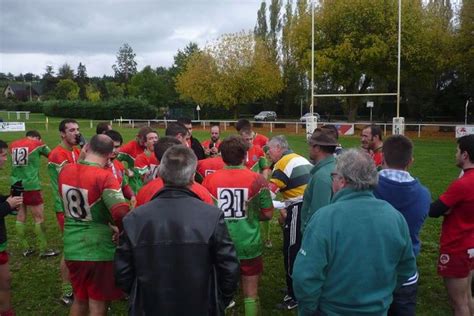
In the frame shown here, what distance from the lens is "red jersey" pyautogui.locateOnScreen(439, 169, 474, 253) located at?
4.09m

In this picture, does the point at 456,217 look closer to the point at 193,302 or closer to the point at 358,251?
the point at 358,251

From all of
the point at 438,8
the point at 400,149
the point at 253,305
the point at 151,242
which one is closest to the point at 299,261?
the point at 151,242

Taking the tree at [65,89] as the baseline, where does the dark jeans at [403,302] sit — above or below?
below

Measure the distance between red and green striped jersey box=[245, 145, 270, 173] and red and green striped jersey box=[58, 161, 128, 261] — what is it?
152 inches

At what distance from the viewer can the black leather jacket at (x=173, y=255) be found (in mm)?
2779

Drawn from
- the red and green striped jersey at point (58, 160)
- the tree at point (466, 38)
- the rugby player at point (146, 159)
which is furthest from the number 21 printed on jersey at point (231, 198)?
the tree at point (466, 38)

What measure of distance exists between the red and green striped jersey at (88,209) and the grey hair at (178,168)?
1089mm

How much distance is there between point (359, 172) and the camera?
282 cm

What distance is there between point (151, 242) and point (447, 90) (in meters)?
45.3

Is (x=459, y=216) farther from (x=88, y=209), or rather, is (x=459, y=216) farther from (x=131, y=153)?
(x=131, y=153)

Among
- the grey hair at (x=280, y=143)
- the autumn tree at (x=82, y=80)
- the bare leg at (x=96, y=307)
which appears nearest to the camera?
the bare leg at (x=96, y=307)

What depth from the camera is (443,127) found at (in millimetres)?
32406

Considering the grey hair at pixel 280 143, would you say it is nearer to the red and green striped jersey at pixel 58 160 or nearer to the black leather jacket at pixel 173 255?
the black leather jacket at pixel 173 255

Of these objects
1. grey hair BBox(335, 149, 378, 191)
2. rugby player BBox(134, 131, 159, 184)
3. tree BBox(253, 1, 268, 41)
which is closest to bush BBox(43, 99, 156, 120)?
tree BBox(253, 1, 268, 41)
